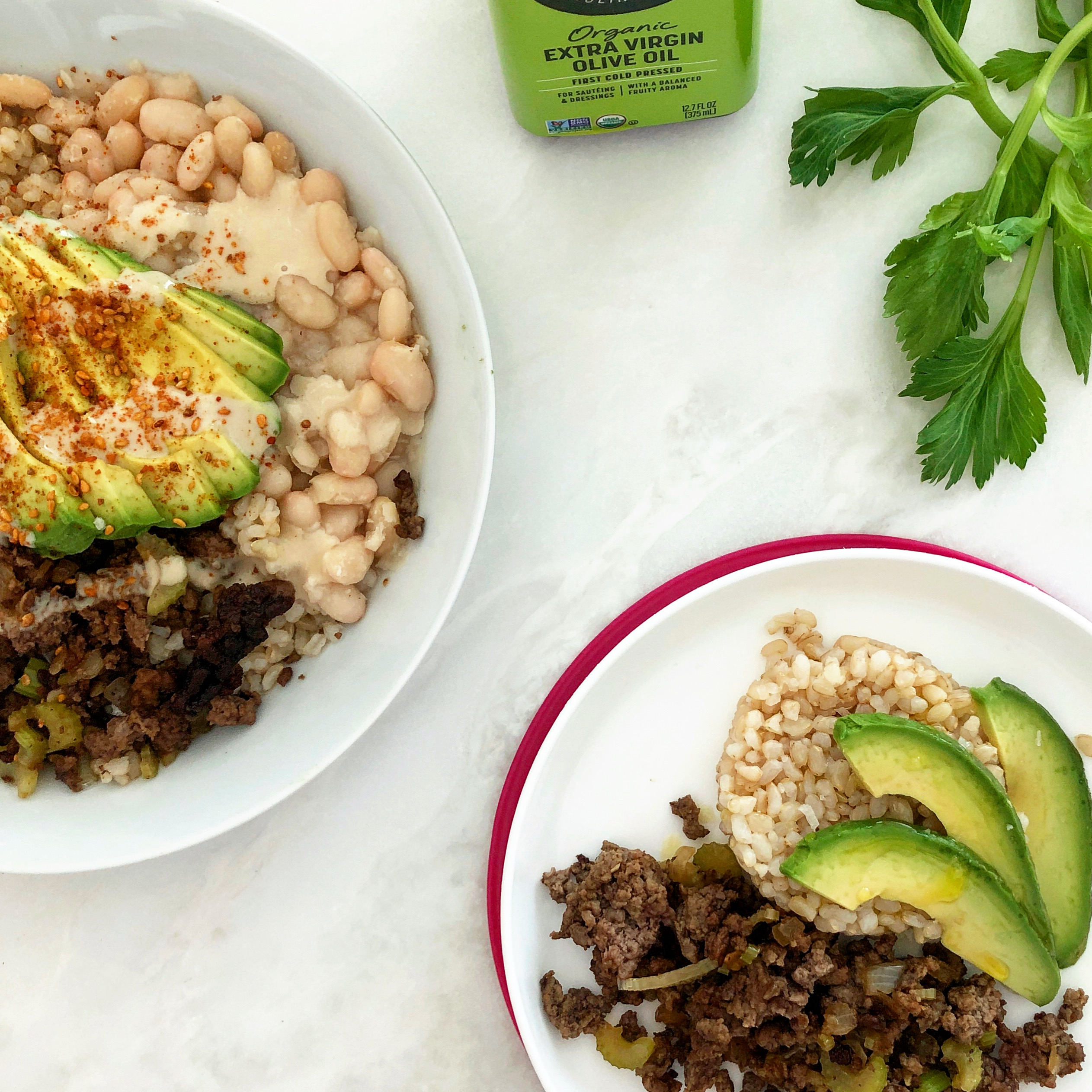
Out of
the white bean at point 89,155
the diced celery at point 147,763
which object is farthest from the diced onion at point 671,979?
the white bean at point 89,155

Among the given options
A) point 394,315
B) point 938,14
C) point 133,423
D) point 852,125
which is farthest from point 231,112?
point 938,14

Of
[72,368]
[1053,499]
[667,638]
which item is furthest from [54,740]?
[1053,499]

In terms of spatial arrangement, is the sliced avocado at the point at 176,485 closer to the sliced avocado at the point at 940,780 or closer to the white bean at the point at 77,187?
the white bean at the point at 77,187

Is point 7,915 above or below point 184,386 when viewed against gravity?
below

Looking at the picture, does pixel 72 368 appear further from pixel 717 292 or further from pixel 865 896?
pixel 865 896

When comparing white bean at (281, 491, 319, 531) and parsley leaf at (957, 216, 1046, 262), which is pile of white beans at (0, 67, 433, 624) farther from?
parsley leaf at (957, 216, 1046, 262)

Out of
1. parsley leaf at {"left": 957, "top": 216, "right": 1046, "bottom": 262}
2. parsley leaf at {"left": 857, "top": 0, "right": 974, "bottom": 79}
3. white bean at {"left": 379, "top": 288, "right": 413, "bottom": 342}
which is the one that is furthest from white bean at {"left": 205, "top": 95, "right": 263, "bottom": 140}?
parsley leaf at {"left": 957, "top": 216, "right": 1046, "bottom": 262}

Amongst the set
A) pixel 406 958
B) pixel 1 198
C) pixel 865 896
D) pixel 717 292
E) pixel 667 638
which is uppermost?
pixel 1 198
